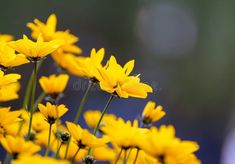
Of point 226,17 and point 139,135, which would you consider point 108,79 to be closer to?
point 139,135

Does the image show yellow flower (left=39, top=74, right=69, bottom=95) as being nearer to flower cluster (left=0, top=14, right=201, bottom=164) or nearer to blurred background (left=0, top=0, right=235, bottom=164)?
flower cluster (left=0, top=14, right=201, bottom=164)

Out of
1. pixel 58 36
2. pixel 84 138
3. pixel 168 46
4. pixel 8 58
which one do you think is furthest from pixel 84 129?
pixel 168 46

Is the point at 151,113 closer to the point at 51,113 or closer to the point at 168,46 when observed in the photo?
the point at 51,113

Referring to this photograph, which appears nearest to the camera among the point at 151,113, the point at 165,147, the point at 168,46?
the point at 165,147

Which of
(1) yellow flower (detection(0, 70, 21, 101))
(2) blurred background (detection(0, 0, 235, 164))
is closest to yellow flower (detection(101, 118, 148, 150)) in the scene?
(1) yellow flower (detection(0, 70, 21, 101))

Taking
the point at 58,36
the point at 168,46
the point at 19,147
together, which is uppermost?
the point at 168,46

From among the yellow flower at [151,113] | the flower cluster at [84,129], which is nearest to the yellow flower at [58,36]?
the flower cluster at [84,129]
